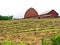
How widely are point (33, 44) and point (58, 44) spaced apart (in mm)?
2944

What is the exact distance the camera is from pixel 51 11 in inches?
791

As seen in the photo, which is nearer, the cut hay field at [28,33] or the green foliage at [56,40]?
the green foliage at [56,40]

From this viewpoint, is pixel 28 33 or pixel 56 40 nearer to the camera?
pixel 56 40

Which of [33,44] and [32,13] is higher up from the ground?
[32,13]

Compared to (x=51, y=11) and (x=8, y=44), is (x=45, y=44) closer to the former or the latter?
(x=8, y=44)

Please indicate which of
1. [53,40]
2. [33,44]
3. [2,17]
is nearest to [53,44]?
[53,40]

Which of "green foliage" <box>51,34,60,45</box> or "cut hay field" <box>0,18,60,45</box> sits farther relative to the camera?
"cut hay field" <box>0,18,60,45</box>

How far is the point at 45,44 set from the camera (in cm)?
247

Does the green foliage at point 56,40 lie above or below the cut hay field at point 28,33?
above

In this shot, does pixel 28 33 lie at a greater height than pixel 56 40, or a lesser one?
lesser

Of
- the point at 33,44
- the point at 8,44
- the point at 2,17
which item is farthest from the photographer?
the point at 2,17

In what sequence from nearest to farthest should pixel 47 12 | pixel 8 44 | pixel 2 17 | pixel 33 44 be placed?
1. pixel 8 44
2. pixel 33 44
3. pixel 2 17
4. pixel 47 12

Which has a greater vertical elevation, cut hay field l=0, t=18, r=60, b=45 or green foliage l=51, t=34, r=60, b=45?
green foliage l=51, t=34, r=60, b=45

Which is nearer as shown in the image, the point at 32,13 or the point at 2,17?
the point at 2,17
